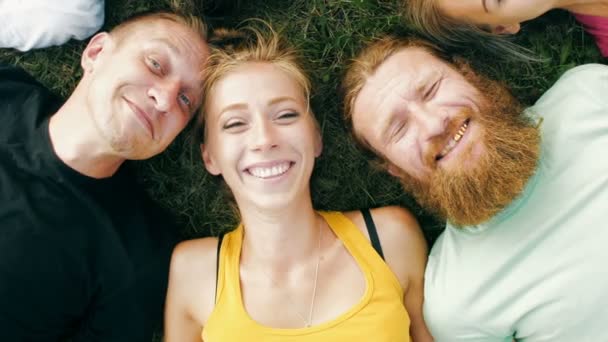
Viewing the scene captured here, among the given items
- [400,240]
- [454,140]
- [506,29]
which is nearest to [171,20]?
[454,140]

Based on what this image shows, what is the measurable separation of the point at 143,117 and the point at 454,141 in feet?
5.96

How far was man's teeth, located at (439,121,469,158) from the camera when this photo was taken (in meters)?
3.04

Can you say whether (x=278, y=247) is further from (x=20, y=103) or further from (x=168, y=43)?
(x=20, y=103)

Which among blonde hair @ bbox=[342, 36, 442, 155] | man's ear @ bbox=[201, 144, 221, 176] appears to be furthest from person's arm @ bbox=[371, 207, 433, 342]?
man's ear @ bbox=[201, 144, 221, 176]

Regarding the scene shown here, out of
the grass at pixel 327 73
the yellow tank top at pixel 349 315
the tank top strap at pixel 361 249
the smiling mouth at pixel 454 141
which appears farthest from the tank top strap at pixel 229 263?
the smiling mouth at pixel 454 141

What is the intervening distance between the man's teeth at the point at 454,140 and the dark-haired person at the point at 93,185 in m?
1.56

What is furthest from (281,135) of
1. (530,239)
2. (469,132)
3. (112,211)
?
(530,239)

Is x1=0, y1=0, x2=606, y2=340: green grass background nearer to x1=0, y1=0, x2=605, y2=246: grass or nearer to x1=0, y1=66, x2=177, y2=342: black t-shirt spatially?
x1=0, y1=0, x2=605, y2=246: grass

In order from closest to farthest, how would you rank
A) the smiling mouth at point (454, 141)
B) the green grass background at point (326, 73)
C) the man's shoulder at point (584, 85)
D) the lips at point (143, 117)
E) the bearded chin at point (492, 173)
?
the bearded chin at point (492, 173)
the smiling mouth at point (454, 141)
the man's shoulder at point (584, 85)
the lips at point (143, 117)
the green grass background at point (326, 73)

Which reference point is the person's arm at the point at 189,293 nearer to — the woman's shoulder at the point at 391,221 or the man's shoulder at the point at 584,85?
the woman's shoulder at the point at 391,221

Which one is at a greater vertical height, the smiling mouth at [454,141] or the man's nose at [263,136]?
the smiling mouth at [454,141]

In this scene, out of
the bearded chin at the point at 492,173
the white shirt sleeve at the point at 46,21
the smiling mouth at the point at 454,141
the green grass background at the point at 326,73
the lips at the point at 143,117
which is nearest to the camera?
the bearded chin at the point at 492,173

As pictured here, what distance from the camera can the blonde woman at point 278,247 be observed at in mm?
3189

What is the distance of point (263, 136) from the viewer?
A: 3.09 meters
